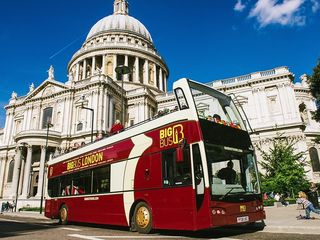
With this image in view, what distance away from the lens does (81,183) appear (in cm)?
1227

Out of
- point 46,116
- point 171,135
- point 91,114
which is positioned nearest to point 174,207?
point 171,135

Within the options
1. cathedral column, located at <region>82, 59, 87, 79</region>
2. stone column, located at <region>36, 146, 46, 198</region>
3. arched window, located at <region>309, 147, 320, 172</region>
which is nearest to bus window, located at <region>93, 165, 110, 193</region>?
stone column, located at <region>36, 146, 46, 198</region>

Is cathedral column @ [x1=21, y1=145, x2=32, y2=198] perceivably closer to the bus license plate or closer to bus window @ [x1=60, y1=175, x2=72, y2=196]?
bus window @ [x1=60, y1=175, x2=72, y2=196]

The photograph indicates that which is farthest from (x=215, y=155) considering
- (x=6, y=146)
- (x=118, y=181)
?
(x=6, y=146)

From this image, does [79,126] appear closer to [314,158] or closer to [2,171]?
[2,171]

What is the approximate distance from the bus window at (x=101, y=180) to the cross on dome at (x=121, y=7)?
6533 cm

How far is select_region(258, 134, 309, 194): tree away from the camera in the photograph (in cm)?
2708

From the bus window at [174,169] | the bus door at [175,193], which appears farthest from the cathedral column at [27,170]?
the bus window at [174,169]

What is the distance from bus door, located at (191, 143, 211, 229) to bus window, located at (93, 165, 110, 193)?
4358 millimetres

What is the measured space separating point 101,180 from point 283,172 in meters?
22.6

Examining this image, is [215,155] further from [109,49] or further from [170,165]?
[109,49]

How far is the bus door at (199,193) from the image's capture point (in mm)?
7066

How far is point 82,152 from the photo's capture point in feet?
42.2

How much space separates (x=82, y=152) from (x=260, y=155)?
2632cm
